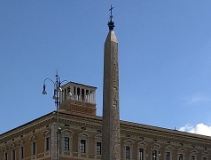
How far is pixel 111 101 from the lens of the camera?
21500 millimetres

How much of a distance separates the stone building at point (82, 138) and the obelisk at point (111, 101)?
87.2 ft

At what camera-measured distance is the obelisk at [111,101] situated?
21.3 meters

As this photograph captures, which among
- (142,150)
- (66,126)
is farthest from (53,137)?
(142,150)

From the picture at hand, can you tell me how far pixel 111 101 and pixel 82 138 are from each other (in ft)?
103

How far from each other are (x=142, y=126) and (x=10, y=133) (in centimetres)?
1215

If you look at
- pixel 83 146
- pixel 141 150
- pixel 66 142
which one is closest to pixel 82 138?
pixel 83 146

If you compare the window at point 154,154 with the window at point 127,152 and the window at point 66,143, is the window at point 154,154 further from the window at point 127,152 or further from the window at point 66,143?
the window at point 66,143

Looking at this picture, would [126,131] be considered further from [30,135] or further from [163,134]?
[30,135]

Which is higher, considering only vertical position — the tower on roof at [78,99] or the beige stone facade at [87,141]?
the tower on roof at [78,99]

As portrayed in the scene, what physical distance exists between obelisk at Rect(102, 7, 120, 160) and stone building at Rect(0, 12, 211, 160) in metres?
26.6

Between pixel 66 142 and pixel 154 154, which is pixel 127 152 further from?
pixel 66 142

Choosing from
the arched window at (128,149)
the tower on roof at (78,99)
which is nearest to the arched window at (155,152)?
the arched window at (128,149)

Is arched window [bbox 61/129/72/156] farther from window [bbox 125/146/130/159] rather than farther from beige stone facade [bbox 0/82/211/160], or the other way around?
window [bbox 125/146/130/159]

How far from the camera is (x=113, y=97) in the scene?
21.6m
